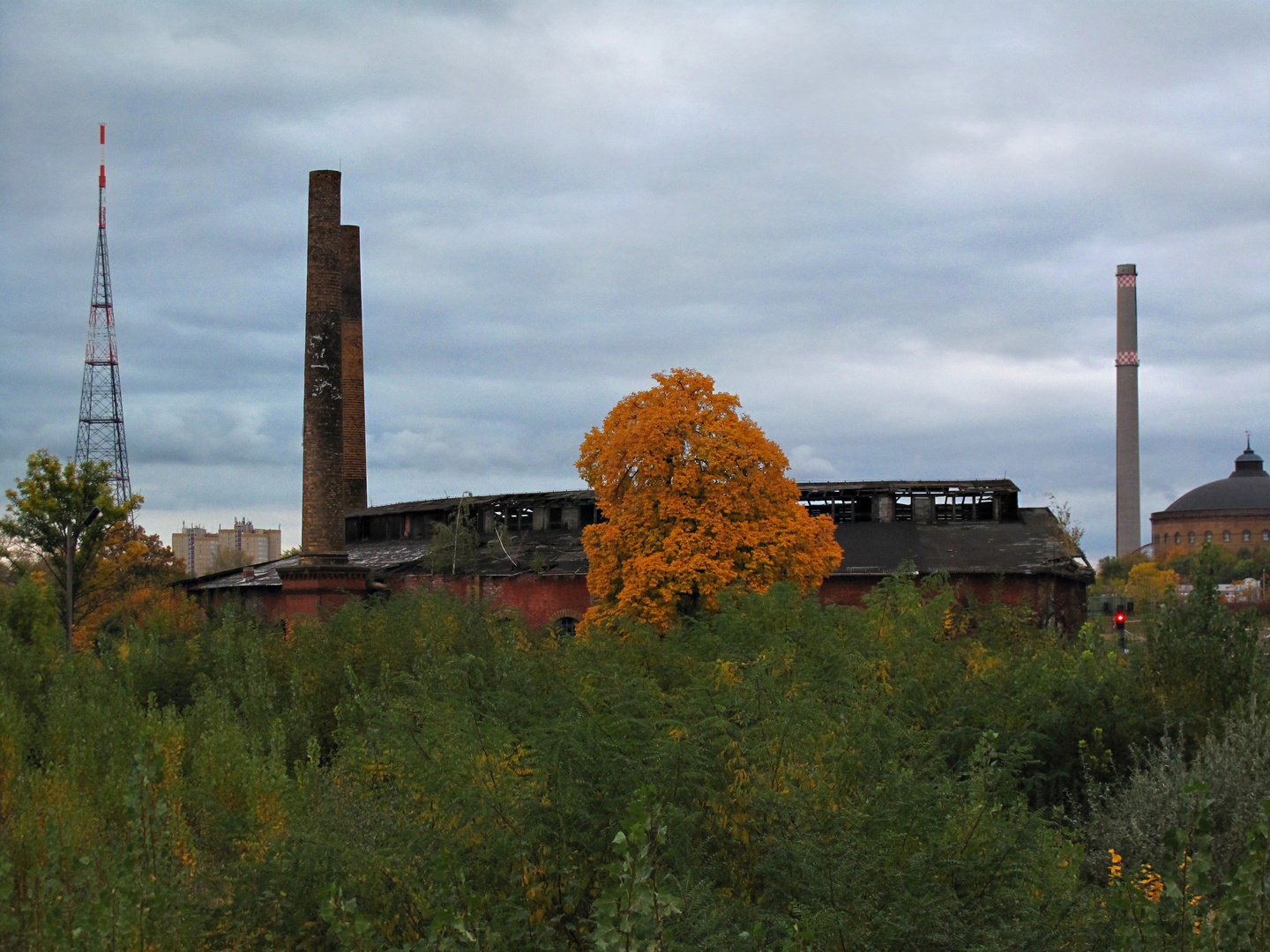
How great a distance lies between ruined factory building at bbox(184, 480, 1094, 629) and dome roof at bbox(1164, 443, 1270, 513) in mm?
81194

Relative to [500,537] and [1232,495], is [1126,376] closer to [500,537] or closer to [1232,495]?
[1232,495]

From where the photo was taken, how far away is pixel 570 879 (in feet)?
23.1

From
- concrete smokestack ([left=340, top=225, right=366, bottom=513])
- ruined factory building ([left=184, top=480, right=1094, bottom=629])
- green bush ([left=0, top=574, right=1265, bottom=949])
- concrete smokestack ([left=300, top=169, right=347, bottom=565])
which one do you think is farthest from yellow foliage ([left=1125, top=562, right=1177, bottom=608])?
green bush ([left=0, top=574, right=1265, bottom=949])

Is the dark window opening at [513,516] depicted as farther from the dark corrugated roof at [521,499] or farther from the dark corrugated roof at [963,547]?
the dark corrugated roof at [963,547]

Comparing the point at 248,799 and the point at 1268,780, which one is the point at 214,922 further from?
the point at 1268,780

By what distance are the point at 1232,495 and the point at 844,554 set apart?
87873mm

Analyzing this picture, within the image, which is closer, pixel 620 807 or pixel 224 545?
pixel 620 807

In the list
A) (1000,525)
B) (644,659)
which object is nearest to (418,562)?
(1000,525)

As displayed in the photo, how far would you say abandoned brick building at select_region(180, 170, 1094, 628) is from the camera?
30609 mm

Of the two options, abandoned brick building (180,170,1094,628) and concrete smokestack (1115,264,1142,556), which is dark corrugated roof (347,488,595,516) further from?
concrete smokestack (1115,264,1142,556)

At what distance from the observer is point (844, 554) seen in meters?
36.9

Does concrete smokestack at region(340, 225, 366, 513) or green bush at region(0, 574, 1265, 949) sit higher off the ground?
concrete smokestack at region(340, 225, 366, 513)

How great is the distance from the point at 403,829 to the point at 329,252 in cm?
2502

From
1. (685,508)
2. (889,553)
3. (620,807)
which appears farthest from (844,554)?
(620,807)
